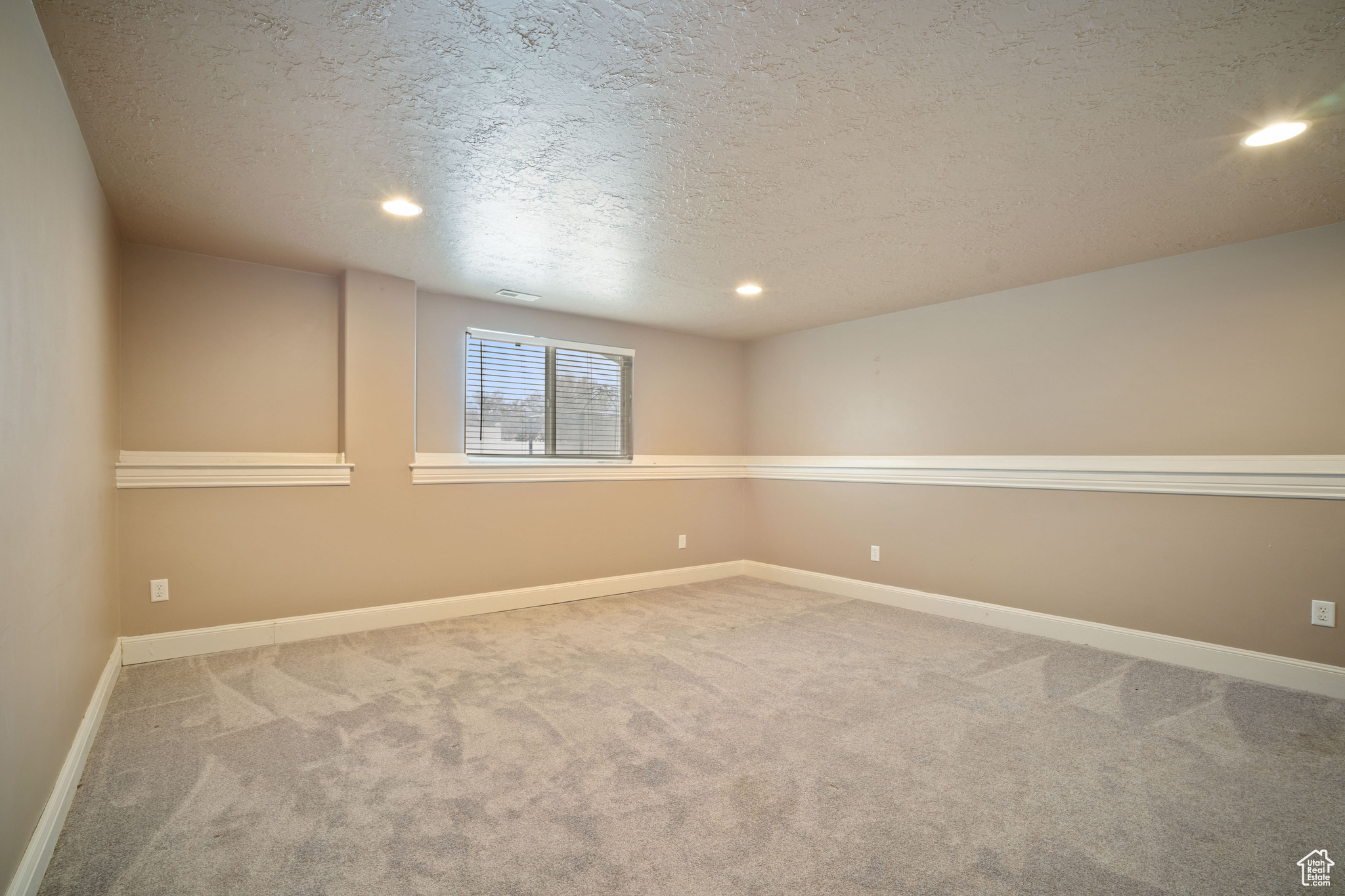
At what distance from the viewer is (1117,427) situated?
12.2 ft

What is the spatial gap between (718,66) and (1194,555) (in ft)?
11.7

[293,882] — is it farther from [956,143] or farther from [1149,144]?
[1149,144]

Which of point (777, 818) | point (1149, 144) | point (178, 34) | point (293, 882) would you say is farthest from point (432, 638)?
point (1149, 144)

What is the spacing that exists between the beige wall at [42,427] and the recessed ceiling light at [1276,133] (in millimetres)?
3647

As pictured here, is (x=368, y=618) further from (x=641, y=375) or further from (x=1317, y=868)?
(x=1317, y=868)

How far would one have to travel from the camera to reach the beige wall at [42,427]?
4.82 ft

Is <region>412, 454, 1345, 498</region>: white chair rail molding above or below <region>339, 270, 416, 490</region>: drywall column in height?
below

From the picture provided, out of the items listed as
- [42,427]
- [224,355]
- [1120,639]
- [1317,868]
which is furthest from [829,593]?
[42,427]

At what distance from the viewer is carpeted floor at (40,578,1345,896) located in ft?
5.51

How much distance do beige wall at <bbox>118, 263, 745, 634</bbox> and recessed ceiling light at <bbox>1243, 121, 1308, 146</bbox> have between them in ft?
12.9

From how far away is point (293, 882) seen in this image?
1.62m

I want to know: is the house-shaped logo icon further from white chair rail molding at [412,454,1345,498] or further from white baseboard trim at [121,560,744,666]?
white baseboard trim at [121,560,744,666]

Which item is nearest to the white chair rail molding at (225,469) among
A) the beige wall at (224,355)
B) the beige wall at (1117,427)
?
the beige wall at (224,355)

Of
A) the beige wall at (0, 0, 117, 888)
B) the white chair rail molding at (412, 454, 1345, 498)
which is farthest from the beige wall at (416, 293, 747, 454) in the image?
the beige wall at (0, 0, 117, 888)
